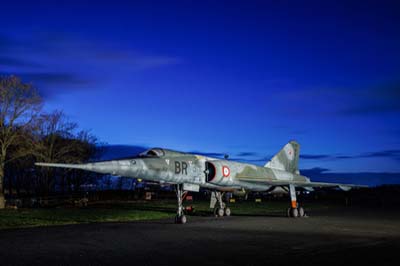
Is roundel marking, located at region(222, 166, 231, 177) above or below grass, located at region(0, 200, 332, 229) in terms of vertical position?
above

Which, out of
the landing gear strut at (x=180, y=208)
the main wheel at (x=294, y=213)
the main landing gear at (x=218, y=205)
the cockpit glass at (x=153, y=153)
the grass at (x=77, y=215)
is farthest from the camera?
the main landing gear at (x=218, y=205)

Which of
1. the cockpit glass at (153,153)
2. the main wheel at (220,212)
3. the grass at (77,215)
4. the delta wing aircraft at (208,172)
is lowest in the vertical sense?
the grass at (77,215)

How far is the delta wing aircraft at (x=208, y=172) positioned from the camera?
16.8m

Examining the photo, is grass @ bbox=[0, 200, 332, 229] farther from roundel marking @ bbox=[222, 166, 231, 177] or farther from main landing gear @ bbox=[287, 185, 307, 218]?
roundel marking @ bbox=[222, 166, 231, 177]

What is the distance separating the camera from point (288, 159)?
2827cm

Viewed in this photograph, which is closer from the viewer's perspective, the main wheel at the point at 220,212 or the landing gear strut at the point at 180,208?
the landing gear strut at the point at 180,208

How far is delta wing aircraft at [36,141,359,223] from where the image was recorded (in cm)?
1675

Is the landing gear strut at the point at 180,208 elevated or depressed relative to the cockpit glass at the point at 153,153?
depressed

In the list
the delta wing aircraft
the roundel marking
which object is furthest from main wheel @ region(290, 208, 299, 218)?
the roundel marking

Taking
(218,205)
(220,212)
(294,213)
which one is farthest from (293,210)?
(218,205)

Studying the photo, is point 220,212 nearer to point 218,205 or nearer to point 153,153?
point 218,205

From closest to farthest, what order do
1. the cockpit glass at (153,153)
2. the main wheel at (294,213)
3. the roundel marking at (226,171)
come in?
the cockpit glass at (153,153), the roundel marking at (226,171), the main wheel at (294,213)

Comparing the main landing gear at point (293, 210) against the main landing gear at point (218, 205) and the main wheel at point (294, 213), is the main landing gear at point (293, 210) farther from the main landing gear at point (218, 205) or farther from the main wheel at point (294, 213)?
the main landing gear at point (218, 205)

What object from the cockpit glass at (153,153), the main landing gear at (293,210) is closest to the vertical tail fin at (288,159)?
the main landing gear at (293,210)
